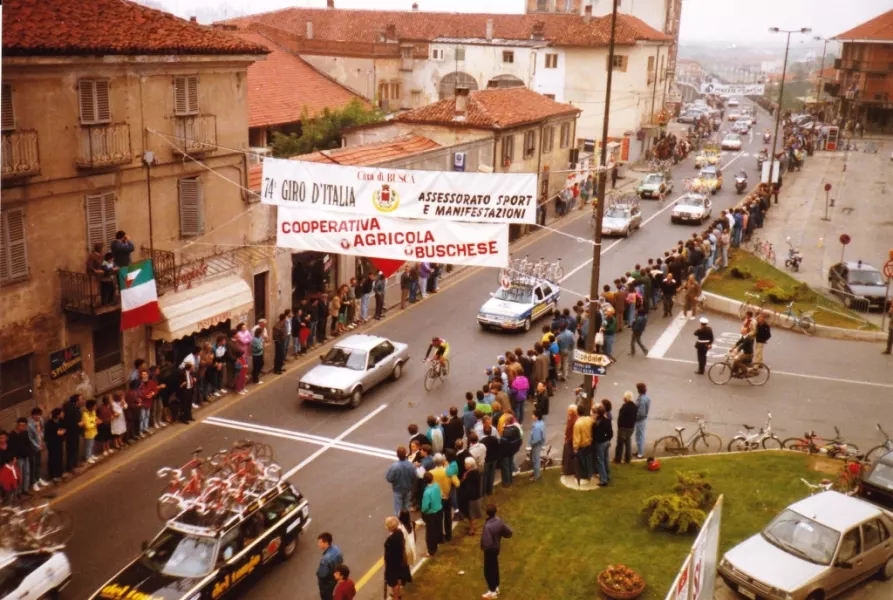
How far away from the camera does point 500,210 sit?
16.1 metres

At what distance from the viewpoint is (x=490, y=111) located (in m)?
43.2

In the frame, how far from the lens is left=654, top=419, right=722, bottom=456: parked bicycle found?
1900cm

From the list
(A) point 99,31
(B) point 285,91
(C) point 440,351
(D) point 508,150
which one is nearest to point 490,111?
(D) point 508,150

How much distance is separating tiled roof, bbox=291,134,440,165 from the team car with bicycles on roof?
15575 mm

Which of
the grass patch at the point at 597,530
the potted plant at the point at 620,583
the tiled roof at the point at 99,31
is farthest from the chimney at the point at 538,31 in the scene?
the potted plant at the point at 620,583

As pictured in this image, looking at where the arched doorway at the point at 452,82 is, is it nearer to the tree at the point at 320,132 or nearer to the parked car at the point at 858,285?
the tree at the point at 320,132

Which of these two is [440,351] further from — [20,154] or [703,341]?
[20,154]

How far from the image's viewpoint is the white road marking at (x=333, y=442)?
59.8 feet

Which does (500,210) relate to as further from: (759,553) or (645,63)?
(645,63)

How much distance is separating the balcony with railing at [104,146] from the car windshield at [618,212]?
2655cm

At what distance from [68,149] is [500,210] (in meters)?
9.97

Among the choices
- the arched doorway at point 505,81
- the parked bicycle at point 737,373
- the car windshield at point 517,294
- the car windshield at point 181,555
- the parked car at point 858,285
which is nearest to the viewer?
the car windshield at point 181,555

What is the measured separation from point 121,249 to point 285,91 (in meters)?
30.3

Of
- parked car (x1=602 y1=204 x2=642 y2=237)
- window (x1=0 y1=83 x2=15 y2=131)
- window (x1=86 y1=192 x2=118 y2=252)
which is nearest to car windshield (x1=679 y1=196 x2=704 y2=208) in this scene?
parked car (x1=602 y1=204 x2=642 y2=237)
